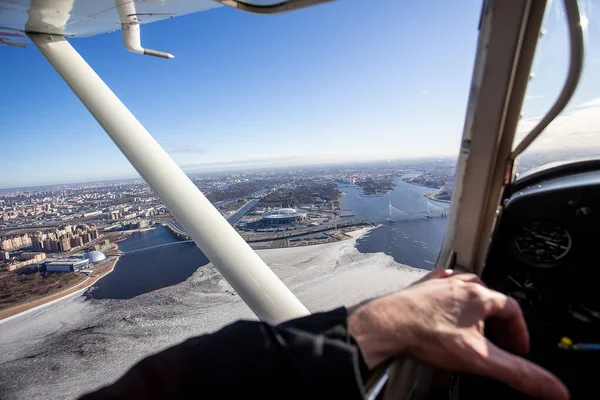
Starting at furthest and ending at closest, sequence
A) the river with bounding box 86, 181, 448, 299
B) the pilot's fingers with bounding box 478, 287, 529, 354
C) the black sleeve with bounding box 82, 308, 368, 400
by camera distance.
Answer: the river with bounding box 86, 181, 448, 299
the pilot's fingers with bounding box 478, 287, 529, 354
the black sleeve with bounding box 82, 308, 368, 400

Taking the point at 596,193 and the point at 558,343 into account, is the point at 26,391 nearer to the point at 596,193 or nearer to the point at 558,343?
the point at 558,343

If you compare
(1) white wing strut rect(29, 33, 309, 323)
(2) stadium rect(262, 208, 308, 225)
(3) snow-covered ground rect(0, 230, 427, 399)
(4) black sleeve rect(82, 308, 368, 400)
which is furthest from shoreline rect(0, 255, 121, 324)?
(4) black sleeve rect(82, 308, 368, 400)

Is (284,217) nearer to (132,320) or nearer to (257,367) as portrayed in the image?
(132,320)

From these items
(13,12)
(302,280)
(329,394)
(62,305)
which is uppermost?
(13,12)

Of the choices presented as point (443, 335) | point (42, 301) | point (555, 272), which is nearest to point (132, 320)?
point (42, 301)

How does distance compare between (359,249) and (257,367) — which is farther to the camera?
(359,249)

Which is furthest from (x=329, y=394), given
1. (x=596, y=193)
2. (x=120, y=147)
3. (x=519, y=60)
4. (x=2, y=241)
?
(x=2, y=241)

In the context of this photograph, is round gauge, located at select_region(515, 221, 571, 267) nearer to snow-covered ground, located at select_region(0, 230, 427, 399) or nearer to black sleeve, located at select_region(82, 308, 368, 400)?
black sleeve, located at select_region(82, 308, 368, 400)
